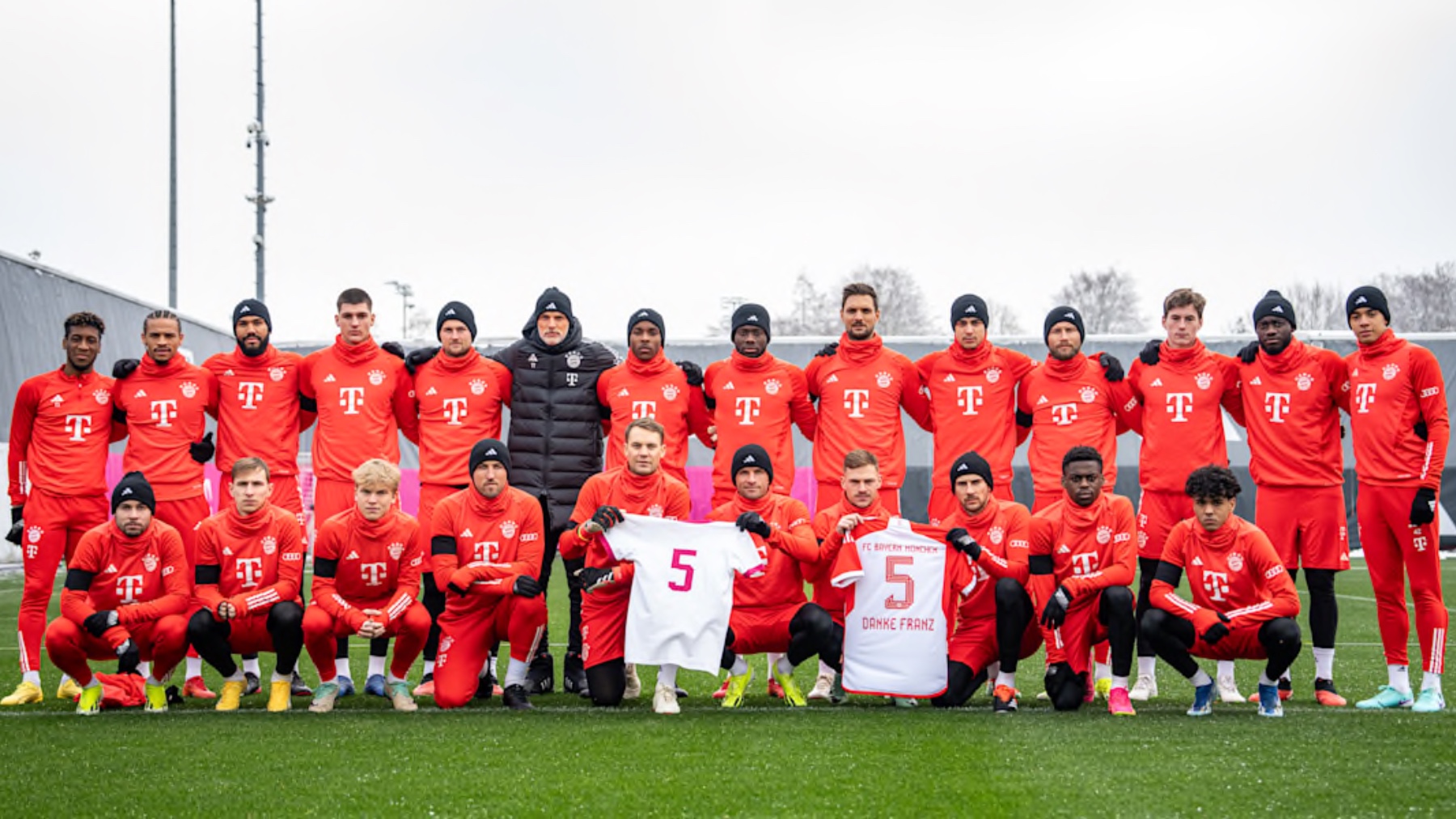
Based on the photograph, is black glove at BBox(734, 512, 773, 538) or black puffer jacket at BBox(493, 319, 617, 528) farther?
black puffer jacket at BBox(493, 319, 617, 528)

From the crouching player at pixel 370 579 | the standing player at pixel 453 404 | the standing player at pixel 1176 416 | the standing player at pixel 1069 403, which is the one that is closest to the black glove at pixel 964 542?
the standing player at pixel 1069 403

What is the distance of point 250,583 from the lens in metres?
7.05

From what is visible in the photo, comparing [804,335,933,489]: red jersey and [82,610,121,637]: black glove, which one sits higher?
[804,335,933,489]: red jersey

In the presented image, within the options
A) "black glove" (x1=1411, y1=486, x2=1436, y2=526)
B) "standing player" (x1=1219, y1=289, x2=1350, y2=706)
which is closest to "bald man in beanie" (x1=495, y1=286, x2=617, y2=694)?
"standing player" (x1=1219, y1=289, x2=1350, y2=706)

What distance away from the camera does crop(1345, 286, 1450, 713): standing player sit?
698 cm

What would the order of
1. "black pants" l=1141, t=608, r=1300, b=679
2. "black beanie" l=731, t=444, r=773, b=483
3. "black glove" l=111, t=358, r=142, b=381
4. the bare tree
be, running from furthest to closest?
1. the bare tree
2. "black glove" l=111, t=358, r=142, b=381
3. "black beanie" l=731, t=444, r=773, b=483
4. "black pants" l=1141, t=608, r=1300, b=679

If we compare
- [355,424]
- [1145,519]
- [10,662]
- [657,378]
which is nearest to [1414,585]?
[1145,519]

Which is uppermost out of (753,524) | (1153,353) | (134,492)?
(1153,353)

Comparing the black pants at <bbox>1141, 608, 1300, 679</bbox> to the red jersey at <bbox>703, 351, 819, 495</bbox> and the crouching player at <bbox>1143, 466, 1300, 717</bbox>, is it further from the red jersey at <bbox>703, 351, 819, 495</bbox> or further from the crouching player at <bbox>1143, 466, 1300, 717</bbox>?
the red jersey at <bbox>703, 351, 819, 495</bbox>

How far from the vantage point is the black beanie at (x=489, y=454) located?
7.09 metres

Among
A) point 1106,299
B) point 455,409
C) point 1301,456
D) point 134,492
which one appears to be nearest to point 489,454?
point 455,409

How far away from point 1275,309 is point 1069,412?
1265 millimetres

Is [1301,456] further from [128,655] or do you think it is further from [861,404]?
[128,655]

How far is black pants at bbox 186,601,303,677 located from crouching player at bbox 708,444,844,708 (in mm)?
2208
